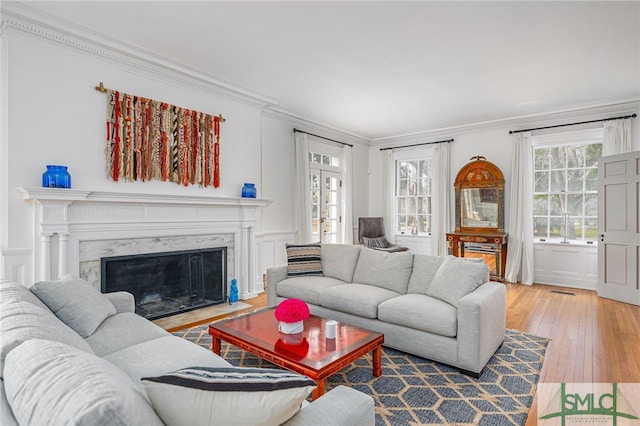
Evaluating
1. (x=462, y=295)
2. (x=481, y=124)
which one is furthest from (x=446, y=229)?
(x=462, y=295)

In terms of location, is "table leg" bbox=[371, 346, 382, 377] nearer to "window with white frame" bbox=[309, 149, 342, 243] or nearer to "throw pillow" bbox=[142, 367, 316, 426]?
"throw pillow" bbox=[142, 367, 316, 426]

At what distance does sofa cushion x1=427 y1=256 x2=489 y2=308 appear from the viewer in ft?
9.21

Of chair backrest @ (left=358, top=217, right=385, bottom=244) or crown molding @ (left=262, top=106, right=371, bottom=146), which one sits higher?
crown molding @ (left=262, top=106, right=371, bottom=146)

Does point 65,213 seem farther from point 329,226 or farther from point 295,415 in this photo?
point 329,226

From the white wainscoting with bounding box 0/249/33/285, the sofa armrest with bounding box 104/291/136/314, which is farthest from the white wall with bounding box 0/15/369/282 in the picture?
the sofa armrest with bounding box 104/291/136/314

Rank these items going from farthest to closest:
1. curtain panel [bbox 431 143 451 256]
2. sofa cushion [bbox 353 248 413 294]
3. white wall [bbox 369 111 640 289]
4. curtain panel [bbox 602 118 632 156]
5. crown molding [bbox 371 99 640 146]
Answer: curtain panel [bbox 431 143 451 256], white wall [bbox 369 111 640 289], crown molding [bbox 371 99 640 146], curtain panel [bbox 602 118 632 156], sofa cushion [bbox 353 248 413 294]

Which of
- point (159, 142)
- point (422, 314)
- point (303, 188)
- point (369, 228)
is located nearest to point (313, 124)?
point (303, 188)

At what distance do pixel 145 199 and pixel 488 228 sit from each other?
18.2 feet

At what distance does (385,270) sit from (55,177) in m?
3.17

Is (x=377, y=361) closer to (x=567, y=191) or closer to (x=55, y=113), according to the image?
(x=55, y=113)

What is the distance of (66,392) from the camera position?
755 millimetres

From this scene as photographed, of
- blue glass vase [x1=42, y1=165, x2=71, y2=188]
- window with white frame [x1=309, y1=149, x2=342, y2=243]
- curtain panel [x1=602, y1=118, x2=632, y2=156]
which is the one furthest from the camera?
window with white frame [x1=309, y1=149, x2=342, y2=243]

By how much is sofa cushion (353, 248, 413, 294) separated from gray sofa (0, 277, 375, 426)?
2.05 metres

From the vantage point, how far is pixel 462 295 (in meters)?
2.77
